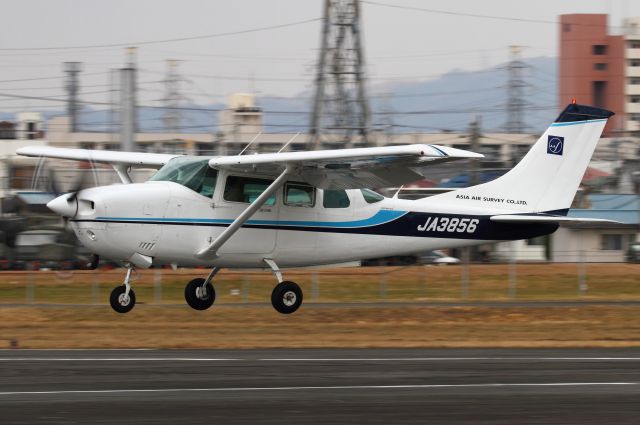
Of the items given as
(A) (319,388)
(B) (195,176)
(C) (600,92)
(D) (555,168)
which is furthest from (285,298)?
(C) (600,92)

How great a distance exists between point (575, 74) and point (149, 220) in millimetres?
100878

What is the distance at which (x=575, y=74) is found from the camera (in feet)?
365

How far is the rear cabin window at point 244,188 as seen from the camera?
17.6 m

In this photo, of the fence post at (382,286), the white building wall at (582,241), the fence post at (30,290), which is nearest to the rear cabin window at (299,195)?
the fence post at (382,286)

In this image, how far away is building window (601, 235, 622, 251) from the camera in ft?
175

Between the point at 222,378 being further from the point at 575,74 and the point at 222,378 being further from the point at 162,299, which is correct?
the point at 575,74

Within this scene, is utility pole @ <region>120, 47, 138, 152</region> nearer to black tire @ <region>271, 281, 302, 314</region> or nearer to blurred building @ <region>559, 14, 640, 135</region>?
black tire @ <region>271, 281, 302, 314</region>

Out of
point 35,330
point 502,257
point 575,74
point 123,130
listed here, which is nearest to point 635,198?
point 502,257

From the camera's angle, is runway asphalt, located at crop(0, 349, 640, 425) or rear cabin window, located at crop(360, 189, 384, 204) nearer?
runway asphalt, located at crop(0, 349, 640, 425)

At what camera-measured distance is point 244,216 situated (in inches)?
678

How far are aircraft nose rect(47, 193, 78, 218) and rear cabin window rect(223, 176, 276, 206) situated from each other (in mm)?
2710

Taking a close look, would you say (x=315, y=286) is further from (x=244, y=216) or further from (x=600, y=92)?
(x=600, y=92)

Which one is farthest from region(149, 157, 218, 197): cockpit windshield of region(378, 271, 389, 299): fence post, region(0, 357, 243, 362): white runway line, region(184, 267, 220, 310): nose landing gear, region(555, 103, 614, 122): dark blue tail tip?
region(378, 271, 389, 299): fence post

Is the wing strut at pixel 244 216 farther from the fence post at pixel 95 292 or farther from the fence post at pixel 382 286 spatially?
the fence post at pixel 382 286
